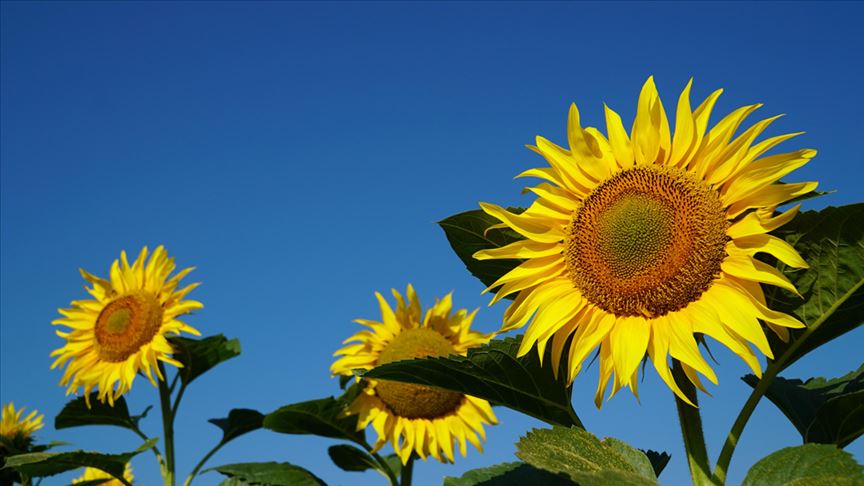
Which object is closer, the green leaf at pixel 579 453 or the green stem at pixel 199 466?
the green leaf at pixel 579 453

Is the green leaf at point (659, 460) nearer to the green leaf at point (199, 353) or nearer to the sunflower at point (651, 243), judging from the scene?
the sunflower at point (651, 243)

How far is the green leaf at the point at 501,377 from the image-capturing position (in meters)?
2.64

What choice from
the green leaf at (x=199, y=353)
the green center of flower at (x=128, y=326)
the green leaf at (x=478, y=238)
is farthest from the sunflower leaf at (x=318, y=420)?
the green leaf at (x=478, y=238)

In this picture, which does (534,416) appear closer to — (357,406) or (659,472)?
(659,472)

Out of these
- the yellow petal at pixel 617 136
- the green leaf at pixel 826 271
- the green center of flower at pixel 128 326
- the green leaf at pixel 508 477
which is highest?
the green center of flower at pixel 128 326

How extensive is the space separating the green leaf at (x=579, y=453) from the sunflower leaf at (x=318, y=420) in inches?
144

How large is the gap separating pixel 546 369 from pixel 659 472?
0.55 metres

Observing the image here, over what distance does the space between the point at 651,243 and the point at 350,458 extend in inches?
178

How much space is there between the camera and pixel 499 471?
3.05m

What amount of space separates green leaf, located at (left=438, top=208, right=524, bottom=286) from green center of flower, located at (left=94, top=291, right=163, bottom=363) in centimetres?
458

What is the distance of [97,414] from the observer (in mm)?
7176

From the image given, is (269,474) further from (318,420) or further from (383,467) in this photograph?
(383,467)

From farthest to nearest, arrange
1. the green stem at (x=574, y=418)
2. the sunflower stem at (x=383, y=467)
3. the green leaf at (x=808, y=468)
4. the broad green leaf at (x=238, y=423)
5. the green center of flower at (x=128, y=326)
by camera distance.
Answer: the broad green leaf at (x=238, y=423), the green center of flower at (x=128, y=326), the sunflower stem at (x=383, y=467), the green stem at (x=574, y=418), the green leaf at (x=808, y=468)

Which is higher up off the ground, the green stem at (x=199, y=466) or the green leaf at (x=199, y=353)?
the green leaf at (x=199, y=353)
